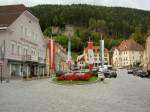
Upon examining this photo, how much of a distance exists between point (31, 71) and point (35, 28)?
8929 mm

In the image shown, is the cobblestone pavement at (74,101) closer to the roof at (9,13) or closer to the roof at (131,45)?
the roof at (9,13)

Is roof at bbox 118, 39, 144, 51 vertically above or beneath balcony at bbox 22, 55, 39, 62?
above

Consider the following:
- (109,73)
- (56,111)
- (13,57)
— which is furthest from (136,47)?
(56,111)

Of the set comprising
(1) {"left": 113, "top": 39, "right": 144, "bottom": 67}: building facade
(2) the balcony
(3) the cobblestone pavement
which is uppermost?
(1) {"left": 113, "top": 39, "right": 144, "bottom": 67}: building facade

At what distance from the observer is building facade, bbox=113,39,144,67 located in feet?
578

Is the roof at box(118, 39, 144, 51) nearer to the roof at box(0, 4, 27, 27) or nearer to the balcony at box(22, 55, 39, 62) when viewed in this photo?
the balcony at box(22, 55, 39, 62)

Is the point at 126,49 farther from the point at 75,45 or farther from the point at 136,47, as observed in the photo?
the point at 75,45

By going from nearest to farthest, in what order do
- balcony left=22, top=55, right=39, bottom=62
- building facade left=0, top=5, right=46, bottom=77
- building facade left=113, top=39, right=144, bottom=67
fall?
building facade left=0, top=5, right=46, bottom=77 → balcony left=22, top=55, right=39, bottom=62 → building facade left=113, top=39, right=144, bottom=67

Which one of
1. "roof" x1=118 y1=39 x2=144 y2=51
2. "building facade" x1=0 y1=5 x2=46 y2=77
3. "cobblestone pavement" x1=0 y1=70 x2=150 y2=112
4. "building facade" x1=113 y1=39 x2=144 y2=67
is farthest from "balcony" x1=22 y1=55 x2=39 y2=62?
"roof" x1=118 y1=39 x2=144 y2=51

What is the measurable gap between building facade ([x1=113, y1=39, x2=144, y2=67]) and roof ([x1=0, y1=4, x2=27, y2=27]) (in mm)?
110243

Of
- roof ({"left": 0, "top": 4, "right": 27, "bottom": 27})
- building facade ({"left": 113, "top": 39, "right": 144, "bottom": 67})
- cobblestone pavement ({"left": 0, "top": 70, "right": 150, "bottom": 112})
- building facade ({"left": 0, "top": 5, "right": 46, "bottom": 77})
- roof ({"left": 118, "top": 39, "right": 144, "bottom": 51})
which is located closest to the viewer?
cobblestone pavement ({"left": 0, "top": 70, "right": 150, "bottom": 112})

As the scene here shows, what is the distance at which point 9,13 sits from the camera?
64.8 m

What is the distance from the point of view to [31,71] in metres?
69.5

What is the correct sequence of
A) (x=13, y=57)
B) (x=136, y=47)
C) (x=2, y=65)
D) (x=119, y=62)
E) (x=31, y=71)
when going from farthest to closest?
(x=119, y=62) → (x=136, y=47) → (x=31, y=71) → (x=13, y=57) → (x=2, y=65)
